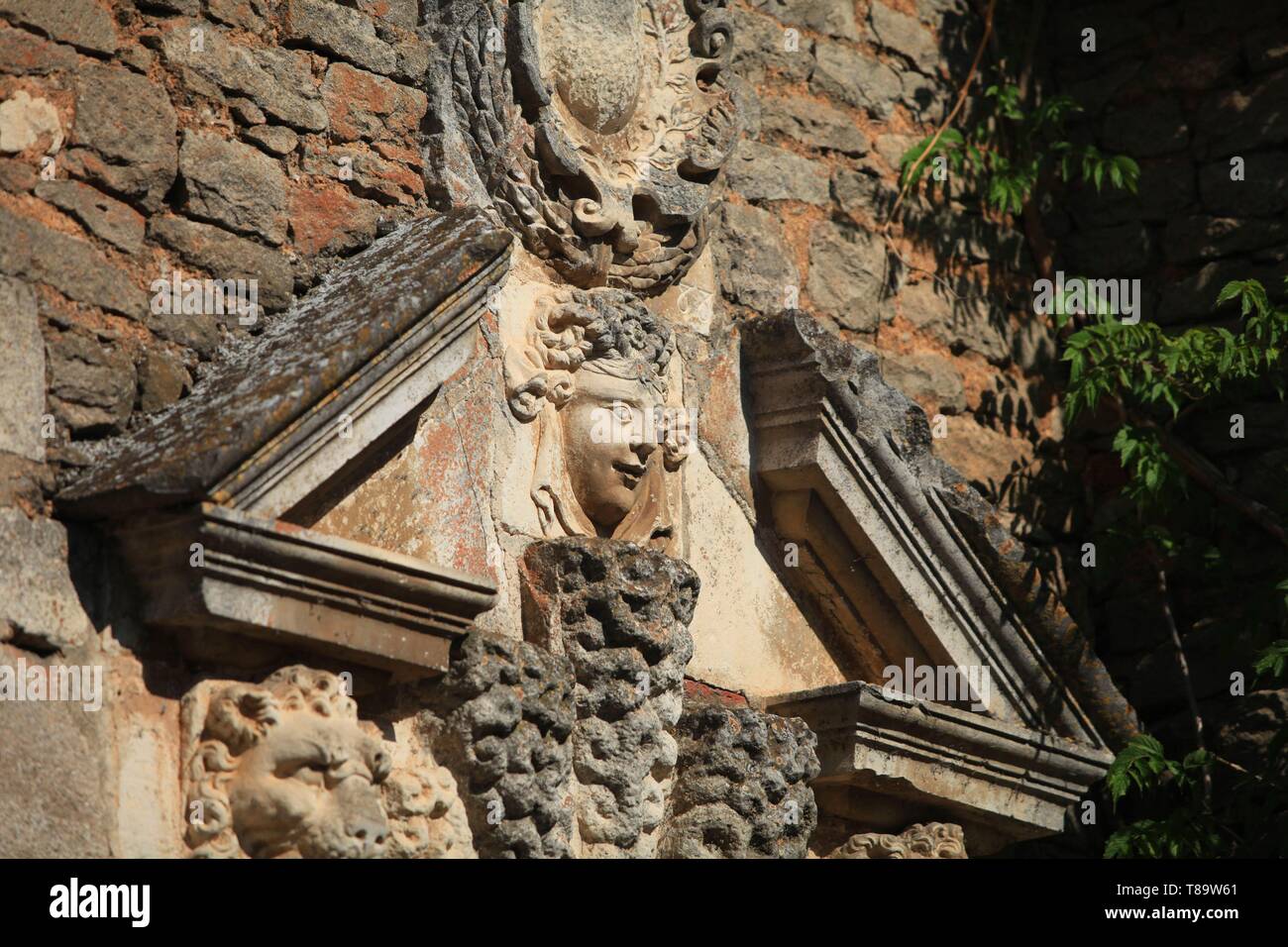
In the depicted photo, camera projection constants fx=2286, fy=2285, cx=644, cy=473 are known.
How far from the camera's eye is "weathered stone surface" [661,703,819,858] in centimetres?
477

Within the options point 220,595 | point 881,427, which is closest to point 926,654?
point 881,427

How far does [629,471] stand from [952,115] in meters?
1.89

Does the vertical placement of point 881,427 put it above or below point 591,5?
below

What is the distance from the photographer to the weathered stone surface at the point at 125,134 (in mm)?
4125

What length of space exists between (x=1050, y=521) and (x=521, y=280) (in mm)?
2046

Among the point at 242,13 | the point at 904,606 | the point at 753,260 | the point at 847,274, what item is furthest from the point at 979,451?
the point at 242,13

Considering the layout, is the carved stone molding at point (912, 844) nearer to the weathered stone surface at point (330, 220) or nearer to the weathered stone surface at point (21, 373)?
the weathered stone surface at point (330, 220)

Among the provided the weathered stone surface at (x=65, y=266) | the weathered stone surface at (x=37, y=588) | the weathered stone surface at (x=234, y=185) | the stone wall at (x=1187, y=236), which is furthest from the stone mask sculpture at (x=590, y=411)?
the stone wall at (x=1187, y=236)

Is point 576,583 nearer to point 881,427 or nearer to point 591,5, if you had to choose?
point 881,427

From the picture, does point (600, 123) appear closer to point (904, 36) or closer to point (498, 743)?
point (904, 36)

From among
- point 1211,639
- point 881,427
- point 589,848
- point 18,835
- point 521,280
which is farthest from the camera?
point 1211,639

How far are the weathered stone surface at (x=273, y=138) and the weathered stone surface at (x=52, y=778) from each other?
0.98 m

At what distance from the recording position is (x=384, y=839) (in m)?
4.01

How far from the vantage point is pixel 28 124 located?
13.2 ft
